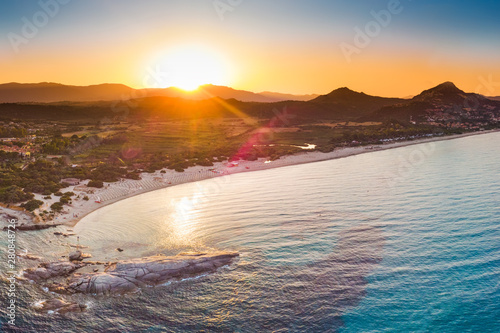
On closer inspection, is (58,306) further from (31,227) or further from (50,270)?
(31,227)

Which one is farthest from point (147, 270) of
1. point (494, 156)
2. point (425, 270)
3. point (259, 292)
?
point (494, 156)

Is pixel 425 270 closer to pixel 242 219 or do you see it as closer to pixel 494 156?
pixel 242 219

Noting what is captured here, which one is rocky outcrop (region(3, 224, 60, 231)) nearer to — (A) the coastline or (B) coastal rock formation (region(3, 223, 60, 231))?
(B) coastal rock formation (region(3, 223, 60, 231))

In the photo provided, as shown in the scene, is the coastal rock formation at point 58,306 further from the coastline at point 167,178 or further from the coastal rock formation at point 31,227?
the coastline at point 167,178

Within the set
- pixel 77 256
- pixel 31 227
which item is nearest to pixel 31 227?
pixel 31 227

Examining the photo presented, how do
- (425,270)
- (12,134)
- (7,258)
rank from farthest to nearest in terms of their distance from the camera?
(12,134) → (7,258) → (425,270)

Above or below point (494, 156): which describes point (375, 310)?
below

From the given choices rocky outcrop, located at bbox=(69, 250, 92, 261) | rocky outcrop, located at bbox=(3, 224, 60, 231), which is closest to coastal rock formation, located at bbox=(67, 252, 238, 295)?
rocky outcrop, located at bbox=(69, 250, 92, 261)
